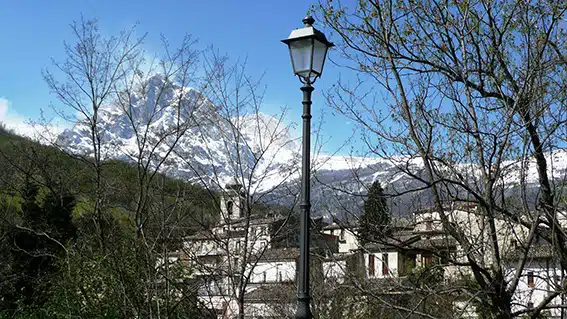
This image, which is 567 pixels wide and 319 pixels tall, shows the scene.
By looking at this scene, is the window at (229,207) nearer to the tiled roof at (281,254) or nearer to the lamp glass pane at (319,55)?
the tiled roof at (281,254)

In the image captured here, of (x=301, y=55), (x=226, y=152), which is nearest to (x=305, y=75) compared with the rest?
(x=301, y=55)

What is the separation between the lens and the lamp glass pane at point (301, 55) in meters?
4.74

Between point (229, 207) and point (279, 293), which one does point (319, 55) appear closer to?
point (229, 207)

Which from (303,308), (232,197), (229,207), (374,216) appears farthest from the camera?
(232,197)

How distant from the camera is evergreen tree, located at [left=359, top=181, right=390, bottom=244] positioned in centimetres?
669

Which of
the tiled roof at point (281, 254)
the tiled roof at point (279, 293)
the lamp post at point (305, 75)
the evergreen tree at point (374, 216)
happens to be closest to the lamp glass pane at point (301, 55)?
the lamp post at point (305, 75)

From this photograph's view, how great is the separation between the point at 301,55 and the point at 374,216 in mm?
3074

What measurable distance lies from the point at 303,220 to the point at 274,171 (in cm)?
484

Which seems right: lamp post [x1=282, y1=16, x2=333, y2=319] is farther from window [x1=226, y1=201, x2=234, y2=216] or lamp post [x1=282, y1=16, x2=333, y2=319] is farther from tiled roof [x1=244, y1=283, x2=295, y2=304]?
tiled roof [x1=244, y1=283, x2=295, y2=304]

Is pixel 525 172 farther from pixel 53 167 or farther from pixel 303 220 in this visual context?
pixel 53 167

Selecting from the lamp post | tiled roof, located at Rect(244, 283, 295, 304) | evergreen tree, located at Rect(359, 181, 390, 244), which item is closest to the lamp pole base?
the lamp post

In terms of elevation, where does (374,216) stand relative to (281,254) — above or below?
above

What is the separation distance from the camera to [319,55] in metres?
4.80

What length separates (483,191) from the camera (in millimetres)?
6371
